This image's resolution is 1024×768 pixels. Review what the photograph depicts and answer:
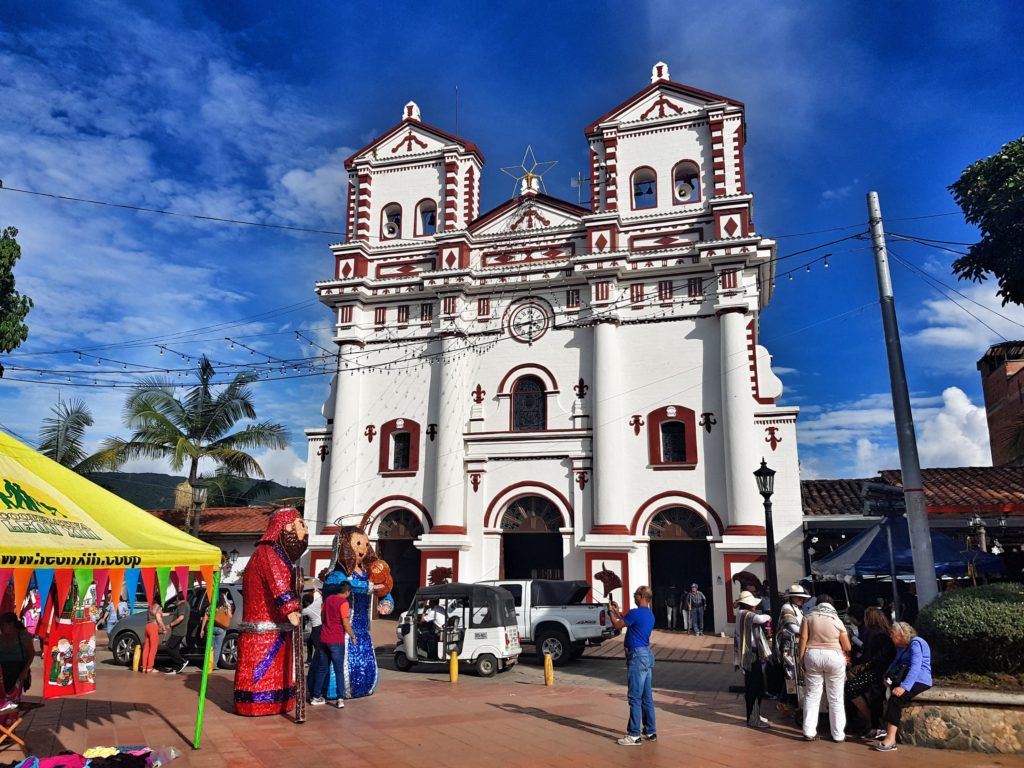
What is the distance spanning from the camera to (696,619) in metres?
20.0

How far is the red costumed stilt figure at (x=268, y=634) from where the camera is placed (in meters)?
9.26

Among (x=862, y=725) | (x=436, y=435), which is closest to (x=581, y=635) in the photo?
(x=862, y=725)

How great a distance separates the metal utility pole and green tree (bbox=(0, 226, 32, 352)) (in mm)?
15637

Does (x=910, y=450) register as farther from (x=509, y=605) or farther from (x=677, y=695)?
(x=509, y=605)

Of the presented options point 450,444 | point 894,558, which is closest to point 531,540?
point 450,444

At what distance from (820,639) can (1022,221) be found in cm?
735

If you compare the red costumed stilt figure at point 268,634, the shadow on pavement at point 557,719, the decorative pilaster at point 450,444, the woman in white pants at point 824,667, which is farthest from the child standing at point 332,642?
the decorative pilaster at point 450,444

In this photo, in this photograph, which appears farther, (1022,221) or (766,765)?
(1022,221)

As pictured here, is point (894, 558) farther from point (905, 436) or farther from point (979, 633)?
point (979, 633)

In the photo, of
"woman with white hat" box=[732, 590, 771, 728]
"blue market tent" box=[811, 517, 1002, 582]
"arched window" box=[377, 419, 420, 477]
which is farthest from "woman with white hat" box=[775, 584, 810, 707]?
"arched window" box=[377, 419, 420, 477]

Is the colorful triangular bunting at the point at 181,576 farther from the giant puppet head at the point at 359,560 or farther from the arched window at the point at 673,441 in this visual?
the arched window at the point at 673,441

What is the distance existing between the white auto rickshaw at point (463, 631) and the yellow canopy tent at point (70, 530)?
6159 mm

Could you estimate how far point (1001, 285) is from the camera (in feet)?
39.3

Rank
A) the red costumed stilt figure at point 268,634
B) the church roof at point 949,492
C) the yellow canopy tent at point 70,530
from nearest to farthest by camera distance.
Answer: the yellow canopy tent at point 70,530 → the red costumed stilt figure at point 268,634 → the church roof at point 949,492
